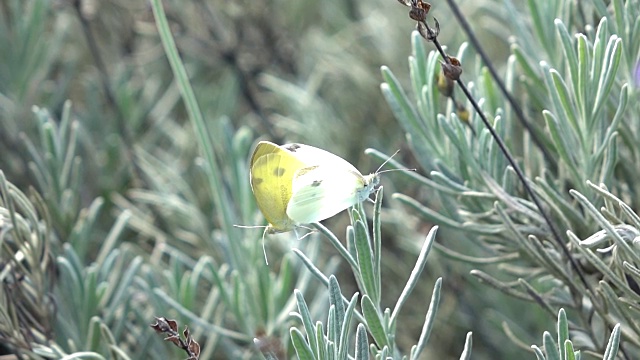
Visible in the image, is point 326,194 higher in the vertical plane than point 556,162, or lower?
higher

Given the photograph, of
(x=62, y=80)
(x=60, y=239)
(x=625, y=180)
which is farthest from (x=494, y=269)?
(x=62, y=80)

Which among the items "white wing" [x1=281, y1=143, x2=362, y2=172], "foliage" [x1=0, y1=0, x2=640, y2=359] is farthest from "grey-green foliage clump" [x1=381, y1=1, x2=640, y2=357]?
"white wing" [x1=281, y1=143, x2=362, y2=172]

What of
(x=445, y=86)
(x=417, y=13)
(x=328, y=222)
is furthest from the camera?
(x=328, y=222)

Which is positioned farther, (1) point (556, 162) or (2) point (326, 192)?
(1) point (556, 162)

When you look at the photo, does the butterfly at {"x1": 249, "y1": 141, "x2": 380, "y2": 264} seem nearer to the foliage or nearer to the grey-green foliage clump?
the foliage

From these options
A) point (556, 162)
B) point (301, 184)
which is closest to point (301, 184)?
point (301, 184)

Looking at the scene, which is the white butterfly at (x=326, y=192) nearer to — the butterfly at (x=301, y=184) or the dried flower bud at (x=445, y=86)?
the butterfly at (x=301, y=184)

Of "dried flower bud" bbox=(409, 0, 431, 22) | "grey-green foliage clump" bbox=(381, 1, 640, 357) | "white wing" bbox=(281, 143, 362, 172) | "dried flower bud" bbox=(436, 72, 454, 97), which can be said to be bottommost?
"grey-green foliage clump" bbox=(381, 1, 640, 357)

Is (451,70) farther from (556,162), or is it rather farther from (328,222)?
(328,222)
